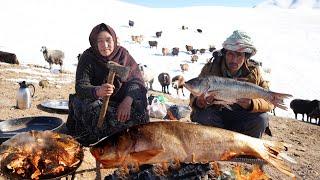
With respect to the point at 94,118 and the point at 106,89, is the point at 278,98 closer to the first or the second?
the point at 106,89

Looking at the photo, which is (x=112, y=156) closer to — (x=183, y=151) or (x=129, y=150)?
(x=129, y=150)

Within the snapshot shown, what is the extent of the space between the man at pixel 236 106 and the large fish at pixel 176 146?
1.42 m

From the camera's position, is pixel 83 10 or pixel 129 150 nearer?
pixel 129 150

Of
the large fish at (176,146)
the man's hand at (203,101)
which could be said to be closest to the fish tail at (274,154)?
the large fish at (176,146)

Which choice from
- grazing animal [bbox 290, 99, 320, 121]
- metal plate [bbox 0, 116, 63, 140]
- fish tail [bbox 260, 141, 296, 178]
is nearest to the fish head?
fish tail [bbox 260, 141, 296, 178]

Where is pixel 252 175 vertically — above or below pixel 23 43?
below

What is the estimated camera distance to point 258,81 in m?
4.93

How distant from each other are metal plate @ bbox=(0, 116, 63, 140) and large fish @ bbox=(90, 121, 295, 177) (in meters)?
2.04

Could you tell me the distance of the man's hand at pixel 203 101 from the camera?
14.6 ft

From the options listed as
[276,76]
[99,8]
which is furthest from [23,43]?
[99,8]

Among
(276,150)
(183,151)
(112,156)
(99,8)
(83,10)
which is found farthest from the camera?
(99,8)

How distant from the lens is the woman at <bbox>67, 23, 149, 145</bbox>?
458cm

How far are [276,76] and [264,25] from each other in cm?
3437

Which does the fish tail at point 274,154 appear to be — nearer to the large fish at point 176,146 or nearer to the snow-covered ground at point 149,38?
the large fish at point 176,146
